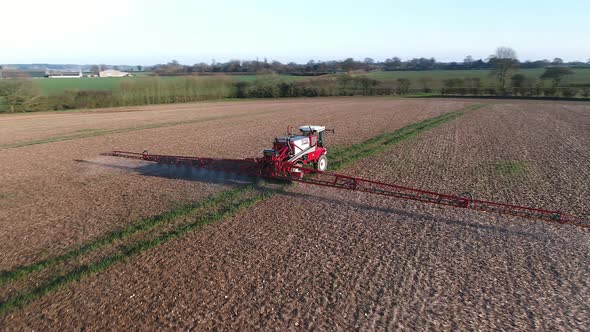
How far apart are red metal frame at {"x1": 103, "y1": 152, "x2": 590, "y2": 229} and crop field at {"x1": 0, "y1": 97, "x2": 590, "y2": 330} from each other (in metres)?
0.35

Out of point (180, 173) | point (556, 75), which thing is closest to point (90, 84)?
point (180, 173)

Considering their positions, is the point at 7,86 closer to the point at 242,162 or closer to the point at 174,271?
the point at 242,162

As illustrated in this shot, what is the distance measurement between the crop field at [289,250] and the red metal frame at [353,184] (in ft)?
1.14

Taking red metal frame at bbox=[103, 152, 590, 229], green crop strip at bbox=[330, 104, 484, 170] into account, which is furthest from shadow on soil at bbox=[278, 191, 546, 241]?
green crop strip at bbox=[330, 104, 484, 170]

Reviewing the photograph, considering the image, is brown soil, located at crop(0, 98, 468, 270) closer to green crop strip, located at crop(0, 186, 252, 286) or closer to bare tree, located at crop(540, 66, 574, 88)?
green crop strip, located at crop(0, 186, 252, 286)

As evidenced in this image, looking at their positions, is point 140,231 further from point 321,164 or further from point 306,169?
point 321,164

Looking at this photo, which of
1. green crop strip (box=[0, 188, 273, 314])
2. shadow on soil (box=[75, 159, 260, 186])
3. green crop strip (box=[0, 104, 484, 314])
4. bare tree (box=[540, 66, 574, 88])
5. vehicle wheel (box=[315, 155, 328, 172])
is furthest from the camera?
bare tree (box=[540, 66, 574, 88])

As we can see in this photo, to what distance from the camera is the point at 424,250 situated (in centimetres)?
898

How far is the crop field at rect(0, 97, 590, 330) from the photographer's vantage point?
674 centimetres

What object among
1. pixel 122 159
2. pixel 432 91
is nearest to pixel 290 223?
pixel 122 159

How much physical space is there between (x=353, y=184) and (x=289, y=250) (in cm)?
422

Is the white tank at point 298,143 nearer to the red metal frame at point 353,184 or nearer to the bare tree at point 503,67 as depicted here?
the red metal frame at point 353,184

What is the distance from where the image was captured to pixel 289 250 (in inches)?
356

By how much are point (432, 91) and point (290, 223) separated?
67104 millimetres
